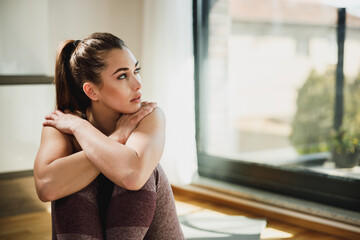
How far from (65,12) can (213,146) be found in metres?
1.35

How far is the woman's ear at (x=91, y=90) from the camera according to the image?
61.6 inches

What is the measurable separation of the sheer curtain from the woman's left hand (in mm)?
1408

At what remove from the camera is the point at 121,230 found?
1331 mm

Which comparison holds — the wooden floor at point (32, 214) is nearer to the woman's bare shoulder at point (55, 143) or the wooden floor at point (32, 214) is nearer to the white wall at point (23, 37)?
the white wall at point (23, 37)

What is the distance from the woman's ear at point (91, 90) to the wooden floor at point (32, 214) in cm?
97

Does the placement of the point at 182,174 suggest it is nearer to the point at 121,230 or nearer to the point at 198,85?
the point at 198,85

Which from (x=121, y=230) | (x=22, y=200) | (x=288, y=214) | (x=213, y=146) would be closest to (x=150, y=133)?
(x=121, y=230)

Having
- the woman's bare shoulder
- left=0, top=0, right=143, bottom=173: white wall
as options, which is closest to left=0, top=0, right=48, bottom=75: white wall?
left=0, top=0, right=143, bottom=173: white wall

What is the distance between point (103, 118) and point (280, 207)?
4.47 ft

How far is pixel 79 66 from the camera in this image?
1563 millimetres

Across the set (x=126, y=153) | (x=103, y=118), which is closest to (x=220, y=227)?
(x=103, y=118)

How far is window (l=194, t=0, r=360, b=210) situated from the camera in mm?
2676

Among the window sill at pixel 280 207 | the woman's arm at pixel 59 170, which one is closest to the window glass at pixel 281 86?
the window sill at pixel 280 207

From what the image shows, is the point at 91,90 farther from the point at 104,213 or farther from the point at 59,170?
the point at 104,213
